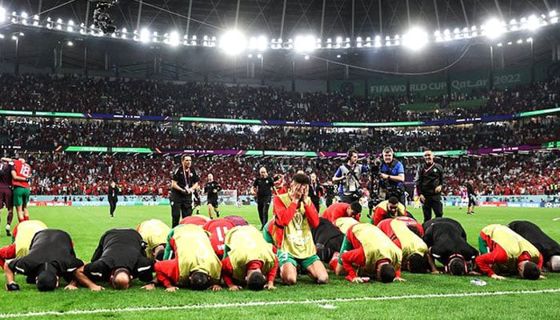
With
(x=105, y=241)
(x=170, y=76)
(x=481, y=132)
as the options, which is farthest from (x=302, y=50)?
(x=105, y=241)

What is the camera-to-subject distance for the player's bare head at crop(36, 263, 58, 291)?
611 centimetres

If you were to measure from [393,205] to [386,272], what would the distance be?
2279 mm

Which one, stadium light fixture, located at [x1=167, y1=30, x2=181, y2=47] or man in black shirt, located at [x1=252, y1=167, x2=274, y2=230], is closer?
man in black shirt, located at [x1=252, y1=167, x2=274, y2=230]

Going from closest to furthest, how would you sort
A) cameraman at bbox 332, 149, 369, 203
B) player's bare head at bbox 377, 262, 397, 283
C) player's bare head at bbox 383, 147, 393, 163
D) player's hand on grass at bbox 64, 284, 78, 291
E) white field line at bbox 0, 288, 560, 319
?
white field line at bbox 0, 288, 560, 319 → player's hand on grass at bbox 64, 284, 78, 291 → player's bare head at bbox 377, 262, 397, 283 → player's bare head at bbox 383, 147, 393, 163 → cameraman at bbox 332, 149, 369, 203

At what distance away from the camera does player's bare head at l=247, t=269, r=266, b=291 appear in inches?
251

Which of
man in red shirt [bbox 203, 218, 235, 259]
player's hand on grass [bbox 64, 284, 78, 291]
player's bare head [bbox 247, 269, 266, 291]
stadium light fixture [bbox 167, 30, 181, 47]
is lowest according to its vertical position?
player's hand on grass [bbox 64, 284, 78, 291]

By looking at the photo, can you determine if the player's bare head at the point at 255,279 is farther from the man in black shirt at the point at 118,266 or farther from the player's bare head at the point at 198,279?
the man in black shirt at the point at 118,266

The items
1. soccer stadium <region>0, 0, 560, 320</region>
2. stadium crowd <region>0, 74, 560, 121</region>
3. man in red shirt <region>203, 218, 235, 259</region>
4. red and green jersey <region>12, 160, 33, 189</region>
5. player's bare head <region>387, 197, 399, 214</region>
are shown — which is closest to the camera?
man in red shirt <region>203, 218, 235, 259</region>

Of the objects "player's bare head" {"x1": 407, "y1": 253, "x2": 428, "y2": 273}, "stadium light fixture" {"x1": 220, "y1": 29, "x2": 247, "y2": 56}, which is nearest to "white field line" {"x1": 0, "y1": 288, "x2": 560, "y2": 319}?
"player's bare head" {"x1": 407, "y1": 253, "x2": 428, "y2": 273}

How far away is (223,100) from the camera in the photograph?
181ft

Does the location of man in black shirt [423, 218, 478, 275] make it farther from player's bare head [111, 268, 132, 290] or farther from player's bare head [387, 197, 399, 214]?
player's bare head [111, 268, 132, 290]

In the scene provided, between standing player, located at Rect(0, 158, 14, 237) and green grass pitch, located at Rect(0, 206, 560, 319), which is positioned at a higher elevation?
standing player, located at Rect(0, 158, 14, 237)

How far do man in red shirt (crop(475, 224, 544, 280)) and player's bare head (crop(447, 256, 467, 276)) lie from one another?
32 cm

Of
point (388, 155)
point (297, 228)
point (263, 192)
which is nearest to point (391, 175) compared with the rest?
point (388, 155)
